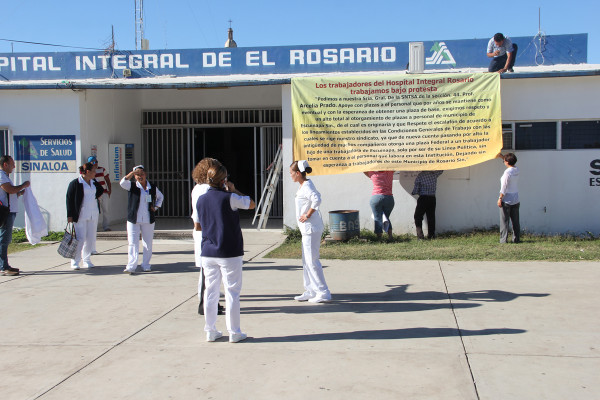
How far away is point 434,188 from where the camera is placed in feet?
36.6

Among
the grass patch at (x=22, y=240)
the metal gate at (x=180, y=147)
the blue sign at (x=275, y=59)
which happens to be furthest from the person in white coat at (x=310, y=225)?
the metal gate at (x=180, y=147)

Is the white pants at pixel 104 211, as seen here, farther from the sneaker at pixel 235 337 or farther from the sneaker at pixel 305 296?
the sneaker at pixel 235 337

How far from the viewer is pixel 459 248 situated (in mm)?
10125

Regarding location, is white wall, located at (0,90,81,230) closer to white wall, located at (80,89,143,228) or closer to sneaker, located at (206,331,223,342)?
white wall, located at (80,89,143,228)

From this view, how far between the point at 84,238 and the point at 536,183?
8233 mm

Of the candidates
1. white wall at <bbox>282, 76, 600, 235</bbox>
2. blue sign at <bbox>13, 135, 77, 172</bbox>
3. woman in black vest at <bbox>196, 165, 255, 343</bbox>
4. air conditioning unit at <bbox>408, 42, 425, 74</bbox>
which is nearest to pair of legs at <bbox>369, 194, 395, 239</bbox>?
white wall at <bbox>282, 76, 600, 235</bbox>

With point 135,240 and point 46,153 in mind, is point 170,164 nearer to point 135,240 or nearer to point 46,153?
point 46,153

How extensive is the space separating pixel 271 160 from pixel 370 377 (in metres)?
10.5

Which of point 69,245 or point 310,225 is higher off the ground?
point 310,225

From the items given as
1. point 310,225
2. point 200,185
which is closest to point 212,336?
point 200,185

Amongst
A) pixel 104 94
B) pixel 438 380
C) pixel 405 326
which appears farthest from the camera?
pixel 104 94

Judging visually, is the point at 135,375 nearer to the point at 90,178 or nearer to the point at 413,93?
the point at 90,178

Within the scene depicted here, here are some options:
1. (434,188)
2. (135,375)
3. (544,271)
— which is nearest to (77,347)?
(135,375)

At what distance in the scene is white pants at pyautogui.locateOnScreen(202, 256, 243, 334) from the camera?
5.41 metres
